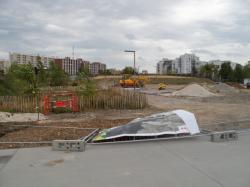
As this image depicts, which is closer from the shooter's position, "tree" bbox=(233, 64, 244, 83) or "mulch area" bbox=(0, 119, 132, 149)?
"mulch area" bbox=(0, 119, 132, 149)

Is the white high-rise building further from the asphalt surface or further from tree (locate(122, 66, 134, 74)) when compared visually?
the asphalt surface

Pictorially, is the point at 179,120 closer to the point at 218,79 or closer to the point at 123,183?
the point at 123,183

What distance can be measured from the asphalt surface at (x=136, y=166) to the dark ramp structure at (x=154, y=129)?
39 centimetres

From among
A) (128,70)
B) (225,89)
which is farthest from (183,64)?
(225,89)

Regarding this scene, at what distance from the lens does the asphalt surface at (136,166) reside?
434cm

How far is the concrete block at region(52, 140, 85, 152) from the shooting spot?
20.5 feet

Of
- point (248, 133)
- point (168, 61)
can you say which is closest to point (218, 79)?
point (168, 61)

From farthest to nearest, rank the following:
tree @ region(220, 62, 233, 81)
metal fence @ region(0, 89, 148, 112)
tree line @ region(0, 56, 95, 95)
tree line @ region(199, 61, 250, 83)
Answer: tree @ region(220, 62, 233, 81), tree line @ region(199, 61, 250, 83), metal fence @ region(0, 89, 148, 112), tree line @ region(0, 56, 95, 95)

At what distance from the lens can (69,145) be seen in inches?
248

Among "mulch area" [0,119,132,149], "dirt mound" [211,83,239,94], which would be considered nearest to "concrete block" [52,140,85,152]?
"mulch area" [0,119,132,149]

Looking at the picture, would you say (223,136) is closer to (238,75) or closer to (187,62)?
(238,75)

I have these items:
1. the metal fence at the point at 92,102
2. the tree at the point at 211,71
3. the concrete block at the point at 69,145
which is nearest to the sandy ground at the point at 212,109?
the metal fence at the point at 92,102

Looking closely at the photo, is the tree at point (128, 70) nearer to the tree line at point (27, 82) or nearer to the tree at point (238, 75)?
the tree at point (238, 75)

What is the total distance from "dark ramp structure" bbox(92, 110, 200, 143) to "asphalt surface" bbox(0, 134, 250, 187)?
0.39 m
